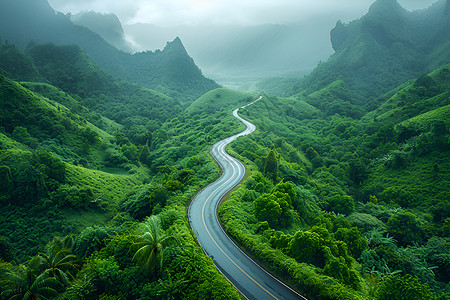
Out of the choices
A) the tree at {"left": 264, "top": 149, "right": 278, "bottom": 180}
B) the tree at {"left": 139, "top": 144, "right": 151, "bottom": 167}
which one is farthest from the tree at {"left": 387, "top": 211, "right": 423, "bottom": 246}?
the tree at {"left": 139, "top": 144, "right": 151, "bottom": 167}

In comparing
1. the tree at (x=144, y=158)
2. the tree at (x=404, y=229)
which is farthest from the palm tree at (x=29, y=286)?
the tree at (x=144, y=158)

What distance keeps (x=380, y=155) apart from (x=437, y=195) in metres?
30.4

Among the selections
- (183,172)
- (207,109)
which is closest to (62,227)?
(183,172)

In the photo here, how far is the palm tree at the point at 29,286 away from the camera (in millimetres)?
18516

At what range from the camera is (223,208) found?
35438mm

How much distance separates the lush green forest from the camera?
67.1ft

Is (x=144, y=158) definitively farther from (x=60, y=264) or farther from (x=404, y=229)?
(x=404, y=229)

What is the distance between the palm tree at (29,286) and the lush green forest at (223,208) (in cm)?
9

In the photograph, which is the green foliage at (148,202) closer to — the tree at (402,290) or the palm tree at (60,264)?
the palm tree at (60,264)

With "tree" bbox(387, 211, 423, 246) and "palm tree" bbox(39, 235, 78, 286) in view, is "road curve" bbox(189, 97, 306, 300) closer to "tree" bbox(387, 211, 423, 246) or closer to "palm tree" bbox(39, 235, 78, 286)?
"palm tree" bbox(39, 235, 78, 286)

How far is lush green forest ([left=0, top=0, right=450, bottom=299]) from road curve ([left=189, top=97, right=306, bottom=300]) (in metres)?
1.24

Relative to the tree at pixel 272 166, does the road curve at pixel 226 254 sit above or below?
below

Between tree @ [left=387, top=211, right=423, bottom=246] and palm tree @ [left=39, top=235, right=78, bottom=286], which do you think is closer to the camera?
palm tree @ [left=39, top=235, right=78, bottom=286]

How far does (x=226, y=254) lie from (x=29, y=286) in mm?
18889
